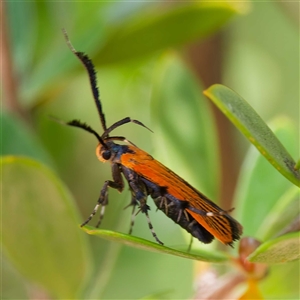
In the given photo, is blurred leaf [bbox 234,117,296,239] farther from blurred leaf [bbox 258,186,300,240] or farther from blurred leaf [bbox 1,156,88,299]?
blurred leaf [bbox 1,156,88,299]

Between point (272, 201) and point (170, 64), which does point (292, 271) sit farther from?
Result: point (170, 64)

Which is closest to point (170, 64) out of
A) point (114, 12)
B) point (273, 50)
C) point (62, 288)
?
point (114, 12)

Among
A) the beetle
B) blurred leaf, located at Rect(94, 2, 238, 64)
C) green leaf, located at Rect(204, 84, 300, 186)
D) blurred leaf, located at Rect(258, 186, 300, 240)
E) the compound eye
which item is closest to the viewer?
green leaf, located at Rect(204, 84, 300, 186)

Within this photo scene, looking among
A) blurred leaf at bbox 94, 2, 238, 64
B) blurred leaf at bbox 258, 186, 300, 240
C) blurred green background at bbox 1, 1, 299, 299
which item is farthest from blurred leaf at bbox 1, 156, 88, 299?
blurred leaf at bbox 94, 2, 238, 64

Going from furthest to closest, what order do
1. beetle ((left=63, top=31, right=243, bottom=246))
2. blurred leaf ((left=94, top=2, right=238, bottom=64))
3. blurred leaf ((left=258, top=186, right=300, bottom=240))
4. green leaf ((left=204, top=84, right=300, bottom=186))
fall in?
blurred leaf ((left=94, top=2, right=238, bottom=64)), beetle ((left=63, top=31, right=243, bottom=246)), blurred leaf ((left=258, top=186, right=300, bottom=240)), green leaf ((left=204, top=84, right=300, bottom=186))

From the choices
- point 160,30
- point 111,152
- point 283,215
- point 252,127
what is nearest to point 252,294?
point 283,215
